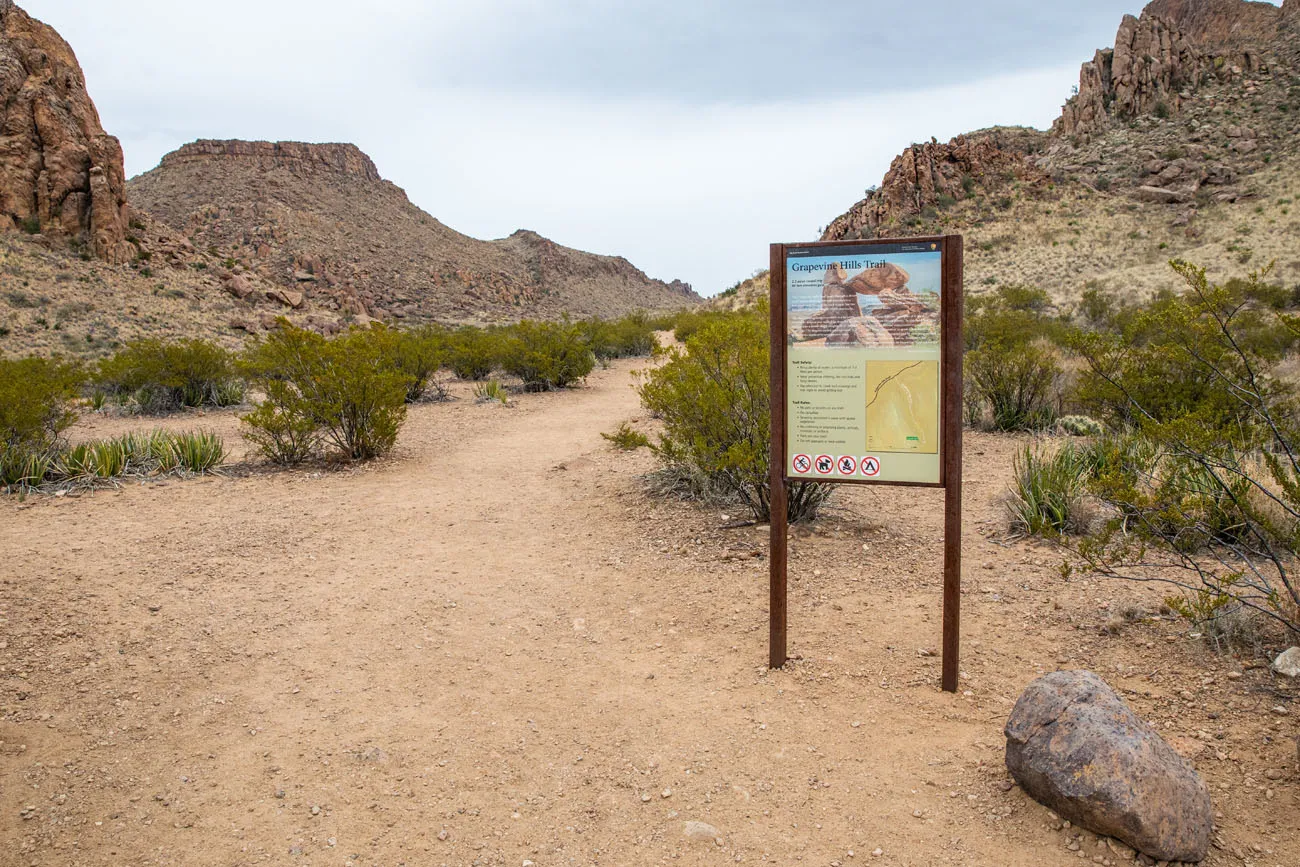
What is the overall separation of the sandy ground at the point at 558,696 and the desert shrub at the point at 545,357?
36.5 feet

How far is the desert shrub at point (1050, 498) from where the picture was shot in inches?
247

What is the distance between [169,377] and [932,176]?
42860 mm

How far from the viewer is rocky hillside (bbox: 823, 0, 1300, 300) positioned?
114 ft

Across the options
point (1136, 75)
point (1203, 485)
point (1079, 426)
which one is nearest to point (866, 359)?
point (1203, 485)

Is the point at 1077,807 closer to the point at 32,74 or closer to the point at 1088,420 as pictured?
the point at 1088,420

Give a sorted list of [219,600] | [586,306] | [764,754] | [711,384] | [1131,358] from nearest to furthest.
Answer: [764,754] → [219,600] → [711,384] → [1131,358] → [586,306]

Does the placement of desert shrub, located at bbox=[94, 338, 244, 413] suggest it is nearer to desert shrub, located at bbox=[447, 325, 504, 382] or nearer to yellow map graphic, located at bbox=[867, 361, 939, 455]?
desert shrub, located at bbox=[447, 325, 504, 382]

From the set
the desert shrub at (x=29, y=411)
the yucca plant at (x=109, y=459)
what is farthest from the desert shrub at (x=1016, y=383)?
the desert shrub at (x=29, y=411)

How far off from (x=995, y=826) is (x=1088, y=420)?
8.30 m

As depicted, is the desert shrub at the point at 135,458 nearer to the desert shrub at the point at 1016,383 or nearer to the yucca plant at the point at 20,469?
the yucca plant at the point at 20,469

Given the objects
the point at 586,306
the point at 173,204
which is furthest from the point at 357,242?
the point at 586,306

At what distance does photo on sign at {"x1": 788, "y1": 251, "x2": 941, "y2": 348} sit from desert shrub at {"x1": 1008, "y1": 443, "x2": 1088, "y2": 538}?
2813 millimetres

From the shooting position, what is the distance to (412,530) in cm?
738

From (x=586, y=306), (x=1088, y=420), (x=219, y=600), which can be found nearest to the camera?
(x=219, y=600)
